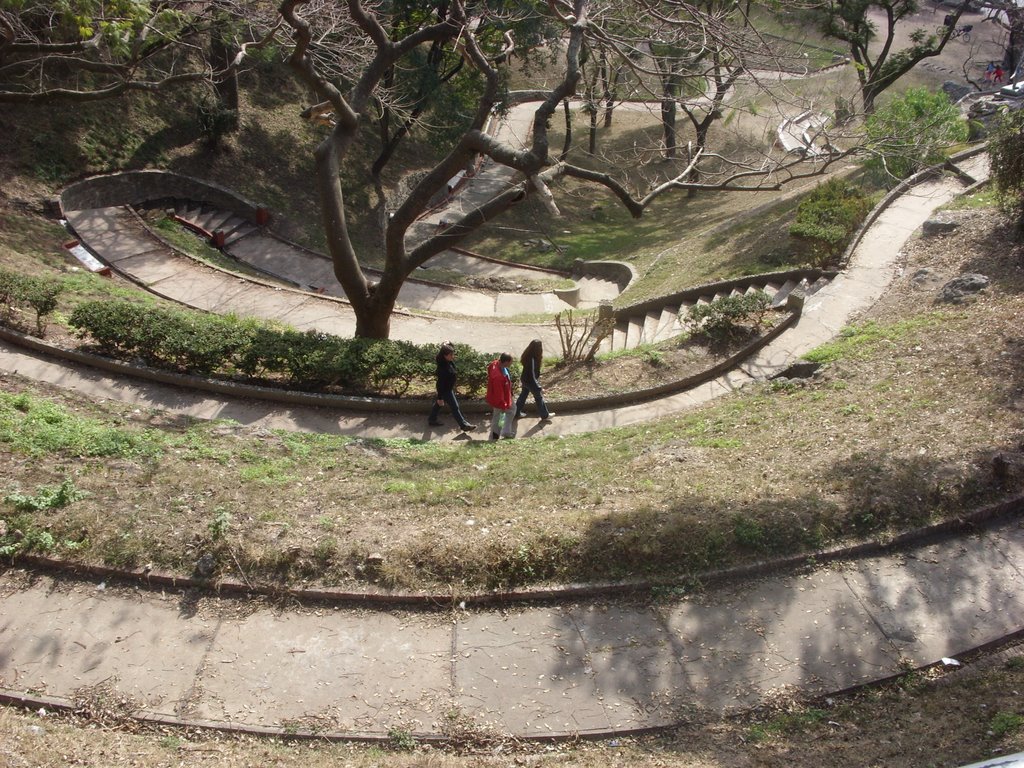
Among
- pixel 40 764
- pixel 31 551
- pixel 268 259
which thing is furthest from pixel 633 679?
pixel 268 259

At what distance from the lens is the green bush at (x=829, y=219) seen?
1564cm

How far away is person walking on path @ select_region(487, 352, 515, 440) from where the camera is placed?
1122cm

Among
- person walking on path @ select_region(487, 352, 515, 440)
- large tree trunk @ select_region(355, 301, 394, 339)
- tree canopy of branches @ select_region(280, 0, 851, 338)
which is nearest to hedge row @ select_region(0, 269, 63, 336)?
tree canopy of branches @ select_region(280, 0, 851, 338)

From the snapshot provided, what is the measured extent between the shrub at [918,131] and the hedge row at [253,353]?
980 cm

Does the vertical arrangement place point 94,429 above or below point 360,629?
above

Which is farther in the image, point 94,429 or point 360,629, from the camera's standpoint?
point 94,429

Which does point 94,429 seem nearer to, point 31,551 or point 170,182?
point 31,551

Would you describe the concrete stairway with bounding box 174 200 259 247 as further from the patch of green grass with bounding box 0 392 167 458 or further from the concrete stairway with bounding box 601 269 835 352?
the patch of green grass with bounding box 0 392 167 458

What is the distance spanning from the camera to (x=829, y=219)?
1627 centimetres

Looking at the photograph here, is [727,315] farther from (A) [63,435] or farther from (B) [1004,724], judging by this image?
(A) [63,435]

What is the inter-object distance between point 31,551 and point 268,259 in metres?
13.4

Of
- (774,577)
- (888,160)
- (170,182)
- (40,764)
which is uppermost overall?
(888,160)

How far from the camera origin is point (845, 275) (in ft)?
49.2

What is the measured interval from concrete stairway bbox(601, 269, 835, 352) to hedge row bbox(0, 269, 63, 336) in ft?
29.7
